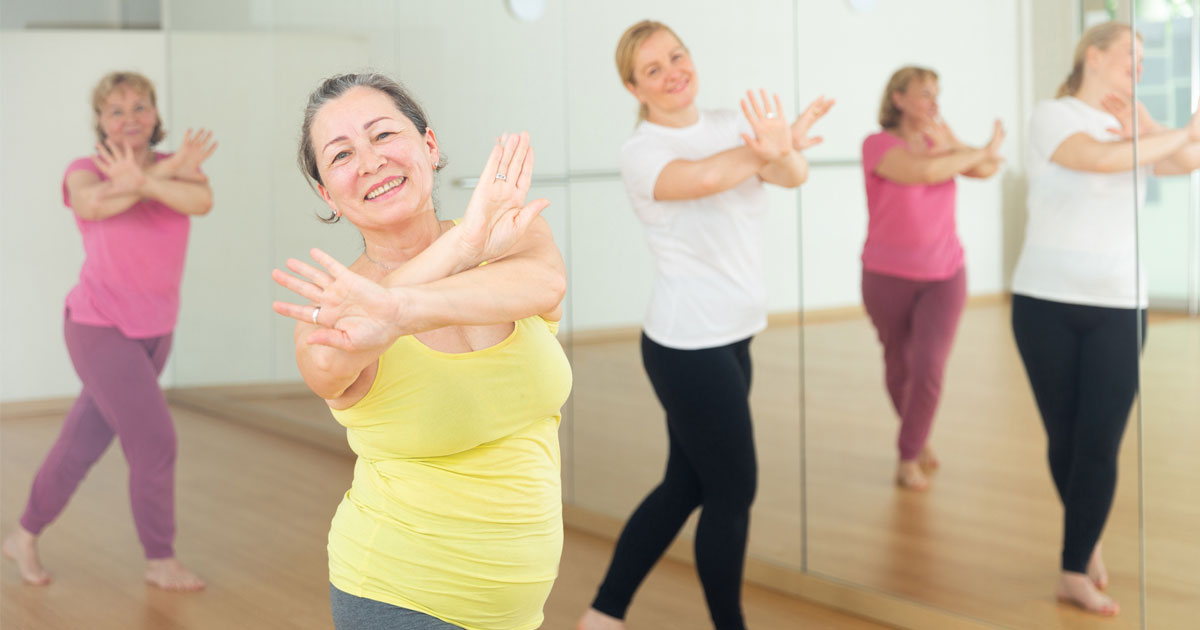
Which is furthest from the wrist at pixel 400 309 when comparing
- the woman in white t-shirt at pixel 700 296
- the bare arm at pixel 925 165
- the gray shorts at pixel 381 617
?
the bare arm at pixel 925 165

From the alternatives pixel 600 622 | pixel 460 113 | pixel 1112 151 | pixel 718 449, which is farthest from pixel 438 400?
pixel 460 113

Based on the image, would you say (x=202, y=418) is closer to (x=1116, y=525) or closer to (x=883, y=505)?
(x=883, y=505)

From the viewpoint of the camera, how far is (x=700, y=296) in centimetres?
288

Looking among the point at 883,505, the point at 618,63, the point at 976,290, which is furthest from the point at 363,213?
the point at 883,505

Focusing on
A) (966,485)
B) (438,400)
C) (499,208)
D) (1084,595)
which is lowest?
(1084,595)

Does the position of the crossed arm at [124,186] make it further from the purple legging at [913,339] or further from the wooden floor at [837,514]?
the purple legging at [913,339]

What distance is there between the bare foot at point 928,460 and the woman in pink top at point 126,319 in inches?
84.0

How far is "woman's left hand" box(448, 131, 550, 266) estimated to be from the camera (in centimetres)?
149

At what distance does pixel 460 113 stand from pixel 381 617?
11.4 feet

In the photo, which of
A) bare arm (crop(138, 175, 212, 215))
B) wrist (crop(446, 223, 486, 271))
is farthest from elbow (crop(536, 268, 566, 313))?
bare arm (crop(138, 175, 212, 215))

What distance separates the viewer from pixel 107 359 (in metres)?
3.67

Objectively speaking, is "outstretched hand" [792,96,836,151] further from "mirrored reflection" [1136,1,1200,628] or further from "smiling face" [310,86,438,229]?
"smiling face" [310,86,438,229]

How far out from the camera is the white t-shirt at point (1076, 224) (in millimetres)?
2689

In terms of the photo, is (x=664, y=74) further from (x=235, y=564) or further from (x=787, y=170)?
(x=235, y=564)
